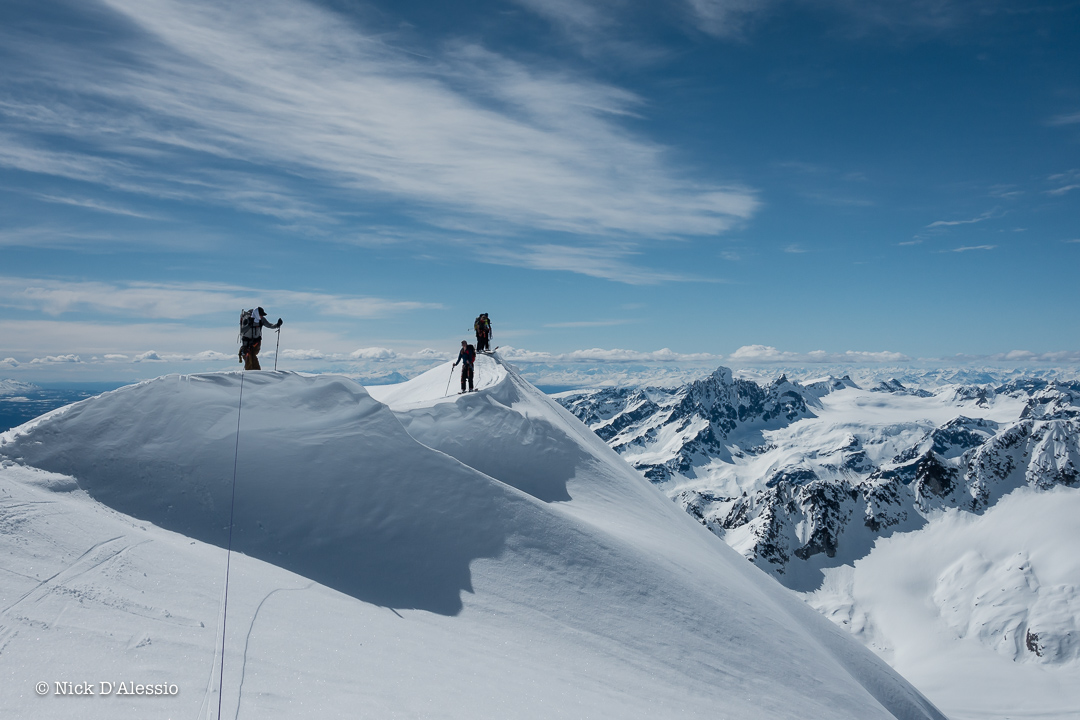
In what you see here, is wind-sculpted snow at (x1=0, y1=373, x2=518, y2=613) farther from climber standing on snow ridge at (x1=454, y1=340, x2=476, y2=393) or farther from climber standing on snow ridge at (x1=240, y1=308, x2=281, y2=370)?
climber standing on snow ridge at (x1=454, y1=340, x2=476, y2=393)

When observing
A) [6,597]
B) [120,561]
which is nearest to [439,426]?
[120,561]

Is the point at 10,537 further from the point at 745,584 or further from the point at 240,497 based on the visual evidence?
the point at 745,584

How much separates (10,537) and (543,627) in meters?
12.7

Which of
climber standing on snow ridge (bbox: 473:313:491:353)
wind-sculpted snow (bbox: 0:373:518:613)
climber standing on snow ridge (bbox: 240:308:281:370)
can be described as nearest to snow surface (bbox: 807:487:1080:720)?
climber standing on snow ridge (bbox: 473:313:491:353)

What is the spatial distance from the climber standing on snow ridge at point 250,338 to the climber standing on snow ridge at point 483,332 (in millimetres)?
15798

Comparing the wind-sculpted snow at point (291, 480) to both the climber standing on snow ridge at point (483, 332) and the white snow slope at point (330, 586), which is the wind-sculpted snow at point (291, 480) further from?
the climber standing on snow ridge at point (483, 332)

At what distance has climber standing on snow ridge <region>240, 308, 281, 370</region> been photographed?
23641 millimetres

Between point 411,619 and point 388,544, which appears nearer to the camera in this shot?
point 411,619


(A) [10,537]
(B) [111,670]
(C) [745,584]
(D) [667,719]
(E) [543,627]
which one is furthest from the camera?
(C) [745,584]

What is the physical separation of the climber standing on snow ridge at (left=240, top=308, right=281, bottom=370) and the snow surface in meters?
166

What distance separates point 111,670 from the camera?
30.9 feet

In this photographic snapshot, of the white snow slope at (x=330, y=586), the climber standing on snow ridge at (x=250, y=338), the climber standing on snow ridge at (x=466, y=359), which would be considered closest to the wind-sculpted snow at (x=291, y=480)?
the white snow slope at (x=330, y=586)

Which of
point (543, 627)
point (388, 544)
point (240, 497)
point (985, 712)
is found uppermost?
point (240, 497)

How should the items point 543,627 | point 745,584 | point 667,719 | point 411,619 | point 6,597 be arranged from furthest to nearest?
point 745,584
point 543,627
point 411,619
point 667,719
point 6,597
